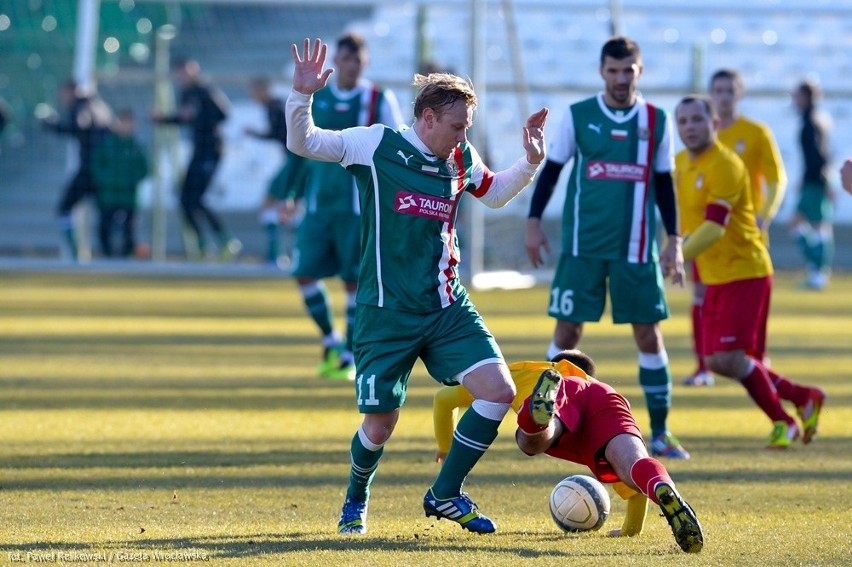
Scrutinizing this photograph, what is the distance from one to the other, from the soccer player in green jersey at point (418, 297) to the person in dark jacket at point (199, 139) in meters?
14.5

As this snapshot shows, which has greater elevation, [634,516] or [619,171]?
[619,171]

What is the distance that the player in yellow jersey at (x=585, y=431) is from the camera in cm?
561

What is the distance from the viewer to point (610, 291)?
26.2 ft

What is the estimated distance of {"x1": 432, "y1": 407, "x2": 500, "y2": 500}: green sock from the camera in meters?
5.67

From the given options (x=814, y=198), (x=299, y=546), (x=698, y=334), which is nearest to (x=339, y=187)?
(x=698, y=334)

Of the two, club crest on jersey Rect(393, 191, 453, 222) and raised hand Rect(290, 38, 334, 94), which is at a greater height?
raised hand Rect(290, 38, 334, 94)

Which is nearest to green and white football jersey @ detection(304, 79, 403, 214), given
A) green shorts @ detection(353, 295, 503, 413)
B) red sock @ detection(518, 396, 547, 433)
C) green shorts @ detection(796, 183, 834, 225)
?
green shorts @ detection(353, 295, 503, 413)

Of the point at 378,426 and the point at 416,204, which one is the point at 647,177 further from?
the point at 378,426

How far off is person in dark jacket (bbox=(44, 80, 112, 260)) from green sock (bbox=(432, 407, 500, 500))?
15505 millimetres

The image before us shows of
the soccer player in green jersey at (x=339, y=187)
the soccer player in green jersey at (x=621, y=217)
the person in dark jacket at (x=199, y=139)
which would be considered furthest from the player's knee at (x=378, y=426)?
the person in dark jacket at (x=199, y=139)

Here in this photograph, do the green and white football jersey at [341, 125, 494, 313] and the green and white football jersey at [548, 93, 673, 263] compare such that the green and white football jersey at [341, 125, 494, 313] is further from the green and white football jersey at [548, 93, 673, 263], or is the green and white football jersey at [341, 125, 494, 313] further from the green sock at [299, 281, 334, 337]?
the green sock at [299, 281, 334, 337]

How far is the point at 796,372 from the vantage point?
11.4m

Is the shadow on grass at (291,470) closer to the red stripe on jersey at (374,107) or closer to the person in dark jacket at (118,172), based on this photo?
the red stripe on jersey at (374,107)

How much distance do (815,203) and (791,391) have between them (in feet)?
36.8
